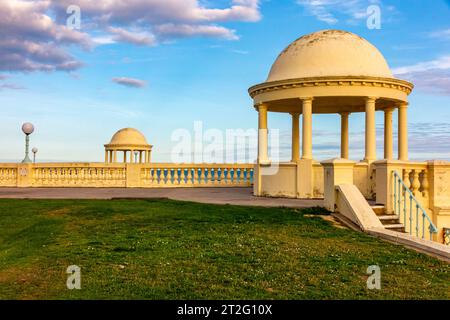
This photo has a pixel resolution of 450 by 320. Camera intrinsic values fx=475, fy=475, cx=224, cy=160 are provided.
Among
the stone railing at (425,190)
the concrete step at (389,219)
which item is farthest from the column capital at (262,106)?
the concrete step at (389,219)

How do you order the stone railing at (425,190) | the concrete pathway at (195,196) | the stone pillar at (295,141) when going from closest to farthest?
the stone railing at (425,190)
the concrete pathway at (195,196)
the stone pillar at (295,141)

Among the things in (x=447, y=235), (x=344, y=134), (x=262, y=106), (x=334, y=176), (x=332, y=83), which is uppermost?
(x=332, y=83)

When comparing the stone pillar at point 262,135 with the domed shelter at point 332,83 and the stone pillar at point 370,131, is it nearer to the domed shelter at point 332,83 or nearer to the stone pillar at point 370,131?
the domed shelter at point 332,83

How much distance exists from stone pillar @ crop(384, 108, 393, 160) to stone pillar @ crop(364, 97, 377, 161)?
2.97 meters

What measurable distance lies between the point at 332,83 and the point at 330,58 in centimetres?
139

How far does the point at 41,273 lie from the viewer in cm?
748

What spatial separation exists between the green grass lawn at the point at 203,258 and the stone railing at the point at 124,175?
11.4 metres

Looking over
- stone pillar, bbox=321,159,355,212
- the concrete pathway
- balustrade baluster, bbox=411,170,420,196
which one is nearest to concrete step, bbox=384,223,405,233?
stone pillar, bbox=321,159,355,212

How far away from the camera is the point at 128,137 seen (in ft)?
146

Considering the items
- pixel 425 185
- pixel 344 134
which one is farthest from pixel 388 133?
pixel 425 185

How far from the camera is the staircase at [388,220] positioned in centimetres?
1219

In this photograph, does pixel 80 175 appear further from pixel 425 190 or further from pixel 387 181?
pixel 425 190

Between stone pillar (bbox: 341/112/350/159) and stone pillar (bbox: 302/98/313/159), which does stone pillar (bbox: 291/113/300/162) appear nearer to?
stone pillar (bbox: 341/112/350/159)
